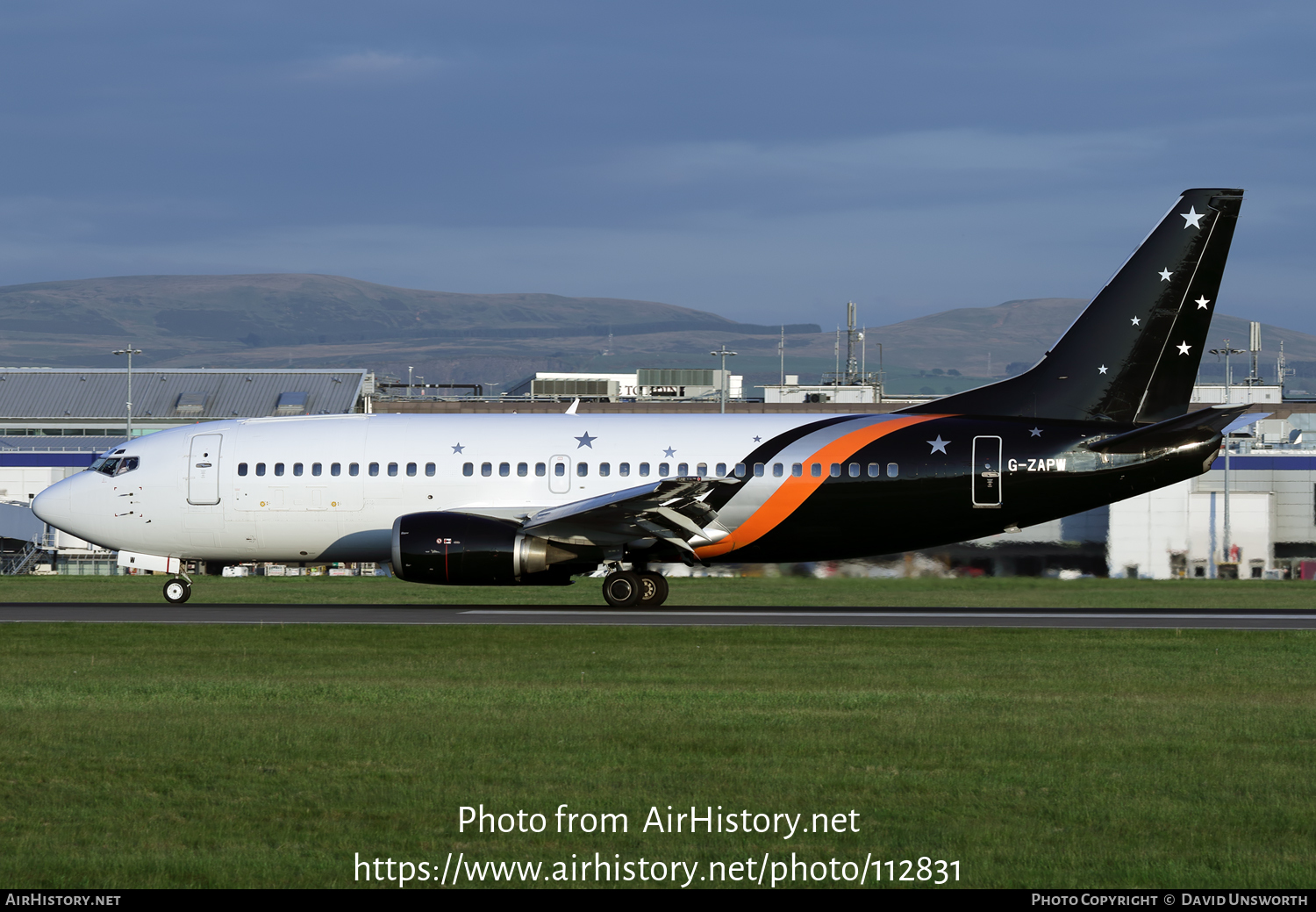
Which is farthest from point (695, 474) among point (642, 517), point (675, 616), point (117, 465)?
point (117, 465)

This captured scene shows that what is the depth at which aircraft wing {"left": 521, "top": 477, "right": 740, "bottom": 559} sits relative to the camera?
3156 centimetres

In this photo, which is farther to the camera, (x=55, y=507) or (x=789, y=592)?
(x=789, y=592)

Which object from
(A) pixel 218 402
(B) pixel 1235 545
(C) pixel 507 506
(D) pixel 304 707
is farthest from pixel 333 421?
(A) pixel 218 402

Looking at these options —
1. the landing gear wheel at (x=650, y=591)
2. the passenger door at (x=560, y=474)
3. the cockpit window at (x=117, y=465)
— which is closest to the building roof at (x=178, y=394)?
the cockpit window at (x=117, y=465)

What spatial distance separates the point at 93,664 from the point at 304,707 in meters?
6.14

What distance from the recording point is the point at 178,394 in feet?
360

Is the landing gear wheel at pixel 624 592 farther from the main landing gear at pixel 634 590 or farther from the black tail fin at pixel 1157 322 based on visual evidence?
the black tail fin at pixel 1157 322

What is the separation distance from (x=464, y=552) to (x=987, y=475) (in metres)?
11.5

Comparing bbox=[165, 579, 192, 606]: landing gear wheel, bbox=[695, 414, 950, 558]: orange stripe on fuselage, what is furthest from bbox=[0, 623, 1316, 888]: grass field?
bbox=[165, 579, 192, 606]: landing gear wheel

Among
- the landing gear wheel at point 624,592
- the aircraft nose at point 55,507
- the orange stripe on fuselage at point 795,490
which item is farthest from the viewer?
the aircraft nose at point 55,507

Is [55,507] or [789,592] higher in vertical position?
[55,507]

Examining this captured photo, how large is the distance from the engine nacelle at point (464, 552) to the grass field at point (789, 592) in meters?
4.05

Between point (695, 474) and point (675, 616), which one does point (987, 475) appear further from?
point (675, 616)

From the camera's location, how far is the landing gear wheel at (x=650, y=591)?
33.8 metres
